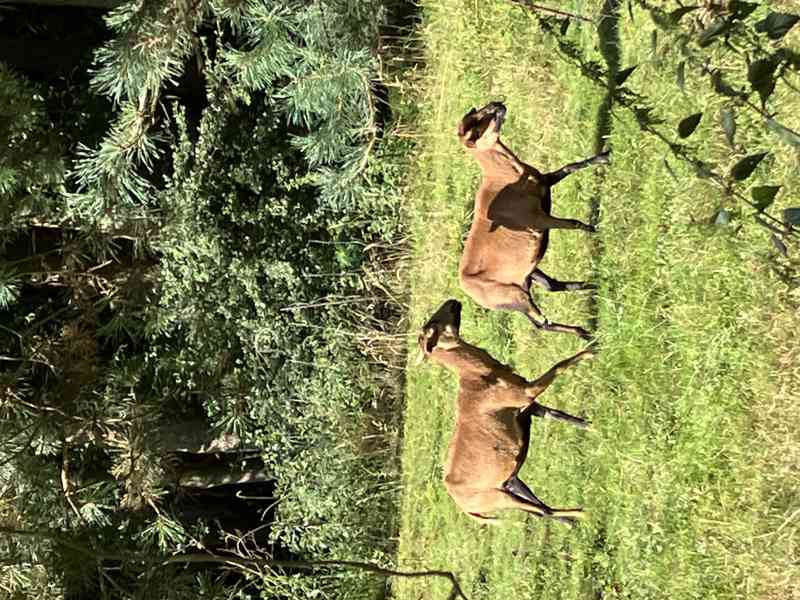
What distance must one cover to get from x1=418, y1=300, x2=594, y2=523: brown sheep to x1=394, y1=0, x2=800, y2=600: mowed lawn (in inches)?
8.8

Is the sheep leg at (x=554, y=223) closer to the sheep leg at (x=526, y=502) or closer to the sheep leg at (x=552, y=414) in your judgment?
the sheep leg at (x=552, y=414)

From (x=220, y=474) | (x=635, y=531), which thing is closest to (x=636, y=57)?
(x=635, y=531)

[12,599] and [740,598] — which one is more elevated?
[740,598]

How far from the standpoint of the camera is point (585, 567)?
360cm

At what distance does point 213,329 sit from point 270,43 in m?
1.72

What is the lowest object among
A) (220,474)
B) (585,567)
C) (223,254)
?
(220,474)

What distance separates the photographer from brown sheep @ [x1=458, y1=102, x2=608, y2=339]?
11.1 feet

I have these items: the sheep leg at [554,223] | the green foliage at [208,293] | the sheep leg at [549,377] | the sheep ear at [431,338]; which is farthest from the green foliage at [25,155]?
the sheep leg at [549,377]

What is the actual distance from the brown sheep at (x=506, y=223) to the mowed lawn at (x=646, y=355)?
22cm

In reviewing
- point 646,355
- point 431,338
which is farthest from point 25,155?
point 646,355

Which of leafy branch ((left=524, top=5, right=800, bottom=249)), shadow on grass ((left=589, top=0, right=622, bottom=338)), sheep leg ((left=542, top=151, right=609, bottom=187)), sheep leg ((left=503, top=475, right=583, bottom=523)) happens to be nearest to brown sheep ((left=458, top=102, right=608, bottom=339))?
sheep leg ((left=542, top=151, right=609, bottom=187))

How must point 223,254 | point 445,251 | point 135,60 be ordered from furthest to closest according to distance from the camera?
1. point 445,251
2. point 223,254
3. point 135,60

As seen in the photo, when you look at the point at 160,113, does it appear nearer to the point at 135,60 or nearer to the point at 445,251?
the point at 135,60

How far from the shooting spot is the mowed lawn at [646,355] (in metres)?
2.66
